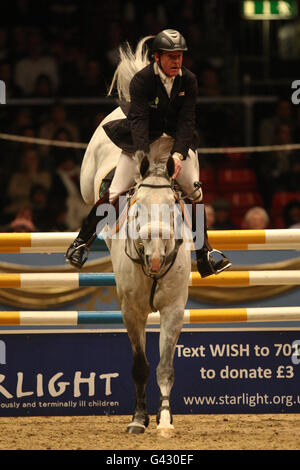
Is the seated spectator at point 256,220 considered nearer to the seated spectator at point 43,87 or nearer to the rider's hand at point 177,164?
the rider's hand at point 177,164

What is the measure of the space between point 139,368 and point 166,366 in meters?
0.44

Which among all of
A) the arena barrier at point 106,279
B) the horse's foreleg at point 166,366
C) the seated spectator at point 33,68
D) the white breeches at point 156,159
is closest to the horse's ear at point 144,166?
the white breeches at point 156,159

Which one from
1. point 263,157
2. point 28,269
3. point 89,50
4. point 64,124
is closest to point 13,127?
point 64,124

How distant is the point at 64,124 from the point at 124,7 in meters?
3.44

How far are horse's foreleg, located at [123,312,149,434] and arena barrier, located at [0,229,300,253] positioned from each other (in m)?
0.94

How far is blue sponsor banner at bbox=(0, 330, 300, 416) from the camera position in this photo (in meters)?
6.89

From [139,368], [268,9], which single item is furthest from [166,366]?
[268,9]

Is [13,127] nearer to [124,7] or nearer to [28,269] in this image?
[124,7]

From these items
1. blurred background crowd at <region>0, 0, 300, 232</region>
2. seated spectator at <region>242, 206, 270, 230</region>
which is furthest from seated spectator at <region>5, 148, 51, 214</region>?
seated spectator at <region>242, 206, 270, 230</region>

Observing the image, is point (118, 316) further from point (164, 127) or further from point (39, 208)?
point (39, 208)

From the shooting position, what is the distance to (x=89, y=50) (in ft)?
42.9

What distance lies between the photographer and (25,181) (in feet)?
35.7

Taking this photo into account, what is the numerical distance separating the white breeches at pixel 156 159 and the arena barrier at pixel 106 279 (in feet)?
2.70

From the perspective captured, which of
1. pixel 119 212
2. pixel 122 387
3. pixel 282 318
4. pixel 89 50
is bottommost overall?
pixel 122 387
